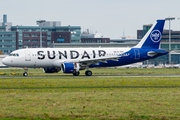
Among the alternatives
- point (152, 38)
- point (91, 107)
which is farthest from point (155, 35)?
point (91, 107)

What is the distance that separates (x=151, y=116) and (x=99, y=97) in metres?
7.79

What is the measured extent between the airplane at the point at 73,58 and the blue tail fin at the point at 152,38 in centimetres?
54

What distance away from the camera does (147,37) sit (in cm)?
6000

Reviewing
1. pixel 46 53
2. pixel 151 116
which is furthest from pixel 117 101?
pixel 46 53

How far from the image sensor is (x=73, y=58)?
54188mm

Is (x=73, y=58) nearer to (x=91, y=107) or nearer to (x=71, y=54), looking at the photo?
(x=71, y=54)

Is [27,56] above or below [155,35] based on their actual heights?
below

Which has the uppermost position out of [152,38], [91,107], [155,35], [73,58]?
[155,35]

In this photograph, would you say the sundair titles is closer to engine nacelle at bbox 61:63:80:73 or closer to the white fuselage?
the white fuselage

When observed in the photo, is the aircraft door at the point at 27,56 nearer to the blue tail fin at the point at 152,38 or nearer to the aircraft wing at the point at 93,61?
the aircraft wing at the point at 93,61

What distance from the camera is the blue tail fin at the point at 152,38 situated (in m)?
59.9

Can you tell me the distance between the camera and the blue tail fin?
196 ft

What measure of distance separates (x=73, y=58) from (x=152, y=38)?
1582cm

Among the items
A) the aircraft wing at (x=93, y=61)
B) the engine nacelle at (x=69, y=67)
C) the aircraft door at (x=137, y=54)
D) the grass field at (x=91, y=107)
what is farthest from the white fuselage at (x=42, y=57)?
the grass field at (x=91, y=107)
